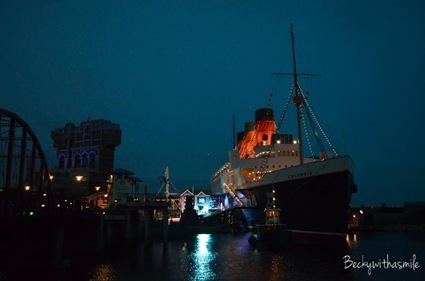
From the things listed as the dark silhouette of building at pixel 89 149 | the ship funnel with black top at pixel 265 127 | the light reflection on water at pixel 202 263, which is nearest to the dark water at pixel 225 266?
the light reflection on water at pixel 202 263

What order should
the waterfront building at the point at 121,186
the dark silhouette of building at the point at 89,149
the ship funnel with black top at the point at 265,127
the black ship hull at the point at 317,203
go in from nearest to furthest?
the black ship hull at the point at 317,203 < the waterfront building at the point at 121,186 < the ship funnel with black top at the point at 265,127 < the dark silhouette of building at the point at 89,149

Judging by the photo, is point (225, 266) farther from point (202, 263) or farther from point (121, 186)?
point (121, 186)

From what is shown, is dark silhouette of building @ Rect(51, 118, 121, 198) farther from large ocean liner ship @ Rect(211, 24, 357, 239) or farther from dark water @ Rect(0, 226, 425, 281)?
dark water @ Rect(0, 226, 425, 281)

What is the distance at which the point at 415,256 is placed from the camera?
34.7m

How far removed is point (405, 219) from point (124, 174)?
58954 millimetres

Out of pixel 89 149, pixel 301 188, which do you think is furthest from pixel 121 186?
pixel 301 188

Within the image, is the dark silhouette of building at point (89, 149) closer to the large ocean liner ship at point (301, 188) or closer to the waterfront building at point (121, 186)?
the waterfront building at point (121, 186)

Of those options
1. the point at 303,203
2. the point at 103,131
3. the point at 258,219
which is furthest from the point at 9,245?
the point at 103,131

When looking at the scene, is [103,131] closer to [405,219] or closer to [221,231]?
[221,231]

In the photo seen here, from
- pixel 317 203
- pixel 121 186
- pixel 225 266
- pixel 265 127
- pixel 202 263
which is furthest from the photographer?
pixel 265 127

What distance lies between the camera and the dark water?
82.5 feet

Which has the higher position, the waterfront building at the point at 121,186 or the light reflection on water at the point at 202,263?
the waterfront building at the point at 121,186

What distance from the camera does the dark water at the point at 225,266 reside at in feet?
82.5

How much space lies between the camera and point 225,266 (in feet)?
98.3
